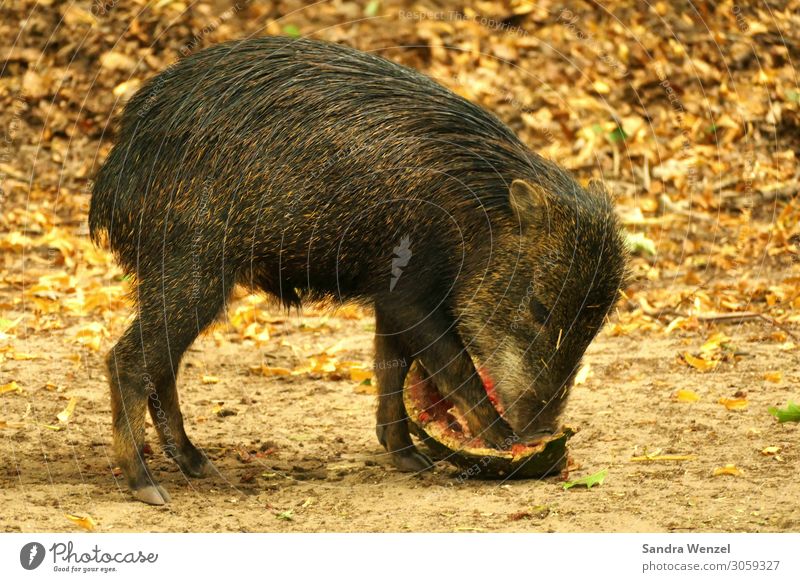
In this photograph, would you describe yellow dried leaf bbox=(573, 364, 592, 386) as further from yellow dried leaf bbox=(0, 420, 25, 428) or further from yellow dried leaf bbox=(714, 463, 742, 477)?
yellow dried leaf bbox=(0, 420, 25, 428)

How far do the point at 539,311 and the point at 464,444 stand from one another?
2.60 ft

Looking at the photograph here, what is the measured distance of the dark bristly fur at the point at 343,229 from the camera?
580 cm

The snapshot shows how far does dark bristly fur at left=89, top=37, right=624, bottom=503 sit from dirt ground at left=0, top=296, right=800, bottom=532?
0.36 metres

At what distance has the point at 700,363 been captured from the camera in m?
8.06

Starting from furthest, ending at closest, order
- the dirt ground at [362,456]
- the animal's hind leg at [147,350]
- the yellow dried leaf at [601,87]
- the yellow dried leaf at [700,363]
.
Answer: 1. the yellow dried leaf at [601,87]
2. the yellow dried leaf at [700,363]
3. the animal's hind leg at [147,350]
4. the dirt ground at [362,456]

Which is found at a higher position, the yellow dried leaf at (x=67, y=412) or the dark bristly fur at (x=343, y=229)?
the dark bristly fur at (x=343, y=229)

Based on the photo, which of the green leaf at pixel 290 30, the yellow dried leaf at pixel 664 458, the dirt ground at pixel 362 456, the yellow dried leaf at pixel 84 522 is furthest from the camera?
the green leaf at pixel 290 30

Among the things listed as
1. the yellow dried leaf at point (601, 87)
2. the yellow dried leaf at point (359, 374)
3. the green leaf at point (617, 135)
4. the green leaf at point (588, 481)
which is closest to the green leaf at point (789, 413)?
the green leaf at point (588, 481)

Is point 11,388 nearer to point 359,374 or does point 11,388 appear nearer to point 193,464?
point 193,464

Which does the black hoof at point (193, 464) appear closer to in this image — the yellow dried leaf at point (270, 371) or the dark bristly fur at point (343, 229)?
the dark bristly fur at point (343, 229)

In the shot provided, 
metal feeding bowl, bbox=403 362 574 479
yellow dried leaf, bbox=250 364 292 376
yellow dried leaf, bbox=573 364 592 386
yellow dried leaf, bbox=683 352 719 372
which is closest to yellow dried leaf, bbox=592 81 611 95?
yellow dried leaf, bbox=683 352 719 372

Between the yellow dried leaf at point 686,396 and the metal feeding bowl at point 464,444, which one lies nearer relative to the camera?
the metal feeding bowl at point 464,444

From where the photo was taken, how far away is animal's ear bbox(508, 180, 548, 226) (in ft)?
19.7

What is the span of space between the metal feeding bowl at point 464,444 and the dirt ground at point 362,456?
8cm
